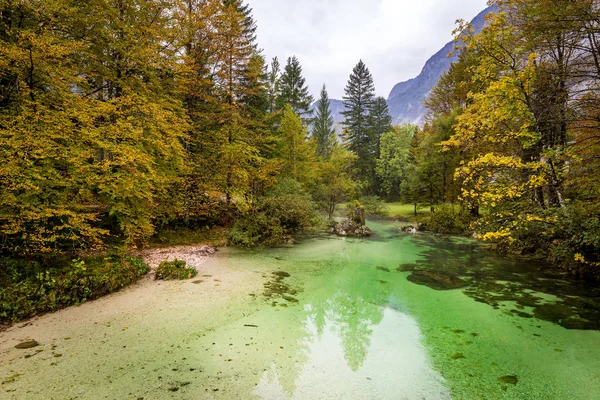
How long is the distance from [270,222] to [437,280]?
785 centimetres

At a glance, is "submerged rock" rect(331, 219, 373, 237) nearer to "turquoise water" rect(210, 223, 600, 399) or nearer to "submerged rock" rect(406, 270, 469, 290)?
"turquoise water" rect(210, 223, 600, 399)

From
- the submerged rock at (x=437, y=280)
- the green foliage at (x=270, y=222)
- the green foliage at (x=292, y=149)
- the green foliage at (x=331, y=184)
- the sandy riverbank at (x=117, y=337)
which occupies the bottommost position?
the submerged rock at (x=437, y=280)

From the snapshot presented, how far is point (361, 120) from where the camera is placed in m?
42.4

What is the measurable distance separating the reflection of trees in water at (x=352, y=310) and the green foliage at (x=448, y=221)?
12216 millimetres

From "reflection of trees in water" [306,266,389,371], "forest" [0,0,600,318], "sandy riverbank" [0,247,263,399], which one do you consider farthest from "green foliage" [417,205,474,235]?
"sandy riverbank" [0,247,263,399]

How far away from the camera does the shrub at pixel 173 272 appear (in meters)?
7.59

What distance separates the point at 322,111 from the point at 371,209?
64.9 ft

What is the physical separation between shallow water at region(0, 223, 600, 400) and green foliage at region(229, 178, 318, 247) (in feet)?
15.2

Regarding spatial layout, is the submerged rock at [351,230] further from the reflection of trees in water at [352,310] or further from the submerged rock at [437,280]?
the reflection of trees in water at [352,310]

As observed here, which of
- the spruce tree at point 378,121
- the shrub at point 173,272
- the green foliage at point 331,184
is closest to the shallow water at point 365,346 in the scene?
the shrub at point 173,272

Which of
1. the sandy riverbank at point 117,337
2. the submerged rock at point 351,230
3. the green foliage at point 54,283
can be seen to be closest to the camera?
the sandy riverbank at point 117,337

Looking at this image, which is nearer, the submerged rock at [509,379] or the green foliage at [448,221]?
the submerged rock at [509,379]

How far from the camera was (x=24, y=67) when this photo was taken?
6117 millimetres

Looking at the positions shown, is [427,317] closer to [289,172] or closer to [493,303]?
[493,303]
